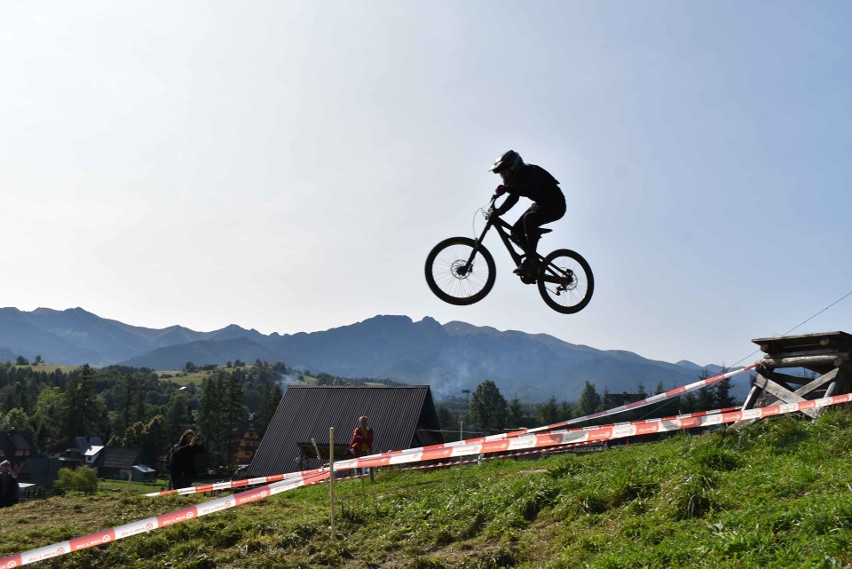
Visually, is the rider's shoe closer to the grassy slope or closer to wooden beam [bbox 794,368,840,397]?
the grassy slope

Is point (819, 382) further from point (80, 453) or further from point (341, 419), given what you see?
point (80, 453)

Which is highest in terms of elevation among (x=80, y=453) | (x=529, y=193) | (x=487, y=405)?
(x=529, y=193)

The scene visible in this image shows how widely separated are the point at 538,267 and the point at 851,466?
5481mm

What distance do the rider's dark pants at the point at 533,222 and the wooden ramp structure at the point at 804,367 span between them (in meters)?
5.35

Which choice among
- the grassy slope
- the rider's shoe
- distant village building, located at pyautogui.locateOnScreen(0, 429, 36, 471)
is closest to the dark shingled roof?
the grassy slope

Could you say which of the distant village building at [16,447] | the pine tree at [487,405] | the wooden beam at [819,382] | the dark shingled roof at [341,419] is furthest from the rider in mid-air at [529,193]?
the distant village building at [16,447]

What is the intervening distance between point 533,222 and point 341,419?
97.8 feet

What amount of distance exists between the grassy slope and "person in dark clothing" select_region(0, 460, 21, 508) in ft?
6.83

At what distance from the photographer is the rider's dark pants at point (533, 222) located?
11.2 meters

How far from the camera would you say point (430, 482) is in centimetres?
1619

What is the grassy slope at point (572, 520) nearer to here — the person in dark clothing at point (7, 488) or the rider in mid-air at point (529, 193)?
the person in dark clothing at point (7, 488)

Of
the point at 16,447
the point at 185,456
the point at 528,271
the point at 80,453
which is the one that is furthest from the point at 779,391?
the point at 80,453

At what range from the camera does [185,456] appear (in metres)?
15.8

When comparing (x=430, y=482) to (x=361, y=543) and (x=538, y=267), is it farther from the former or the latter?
(x=538, y=267)
